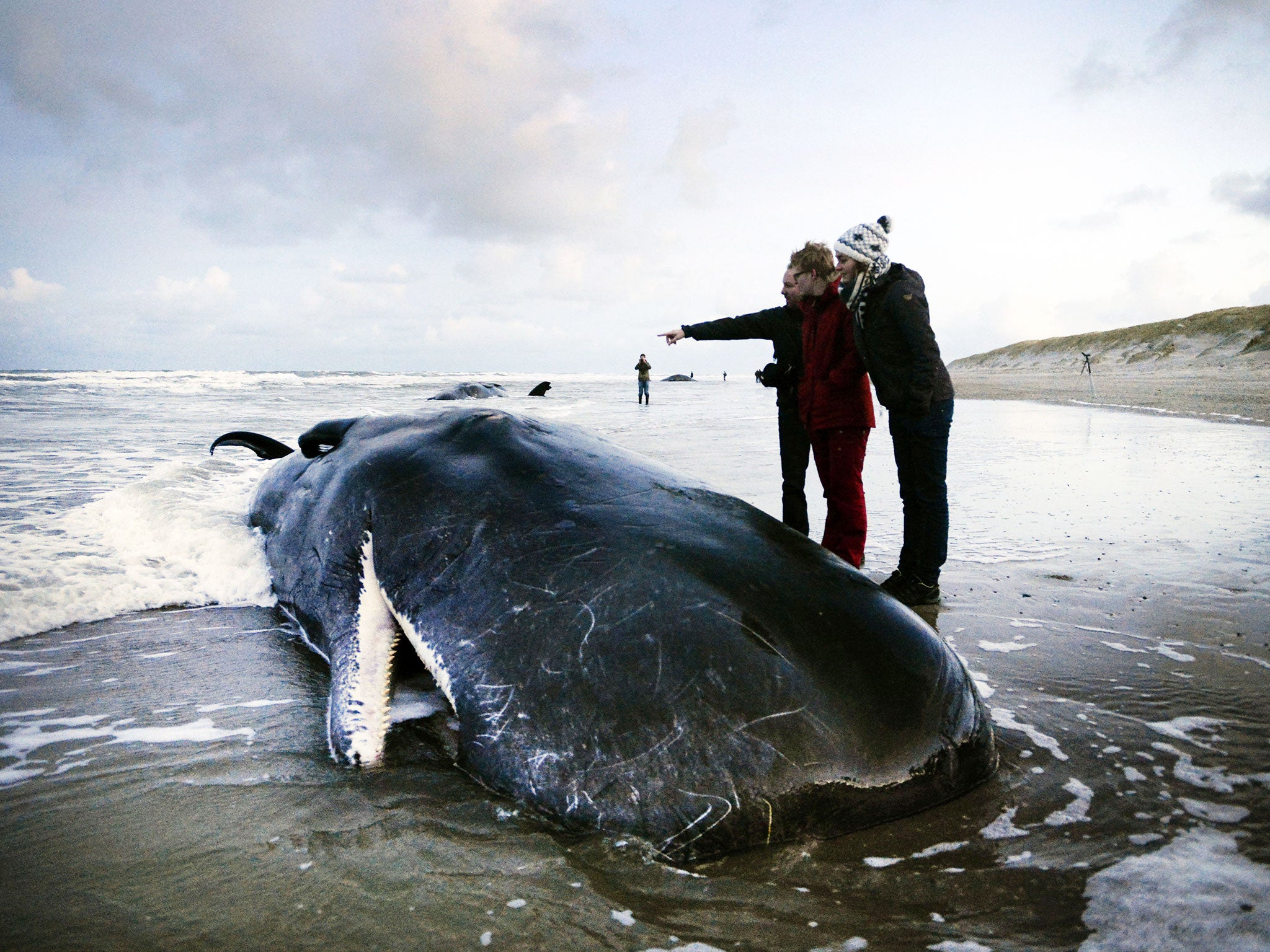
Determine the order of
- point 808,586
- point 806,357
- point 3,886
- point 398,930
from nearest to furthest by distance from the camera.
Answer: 1. point 398,930
2. point 3,886
3. point 808,586
4. point 806,357

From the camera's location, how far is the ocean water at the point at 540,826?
171 cm

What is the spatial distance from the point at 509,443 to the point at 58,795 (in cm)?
171

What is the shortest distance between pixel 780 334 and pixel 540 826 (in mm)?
4318

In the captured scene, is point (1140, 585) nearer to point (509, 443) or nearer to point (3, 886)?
point (509, 443)

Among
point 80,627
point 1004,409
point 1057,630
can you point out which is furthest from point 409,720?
point 1004,409

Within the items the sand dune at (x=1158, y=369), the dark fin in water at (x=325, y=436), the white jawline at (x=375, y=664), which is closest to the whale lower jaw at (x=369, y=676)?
the white jawline at (x=375, y=664)

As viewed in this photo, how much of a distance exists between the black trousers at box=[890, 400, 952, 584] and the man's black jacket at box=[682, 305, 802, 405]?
1322 millimetres

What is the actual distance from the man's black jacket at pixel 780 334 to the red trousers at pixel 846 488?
32.4 inches

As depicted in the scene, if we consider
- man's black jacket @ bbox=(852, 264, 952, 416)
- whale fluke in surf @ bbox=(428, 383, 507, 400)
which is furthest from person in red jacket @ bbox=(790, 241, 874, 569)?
whale fluke in surf @ bbox=(428, 383, 507, 400)

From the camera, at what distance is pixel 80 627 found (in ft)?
12.6

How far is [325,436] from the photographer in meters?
3.58

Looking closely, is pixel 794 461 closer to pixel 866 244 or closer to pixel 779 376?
pixel 779 376

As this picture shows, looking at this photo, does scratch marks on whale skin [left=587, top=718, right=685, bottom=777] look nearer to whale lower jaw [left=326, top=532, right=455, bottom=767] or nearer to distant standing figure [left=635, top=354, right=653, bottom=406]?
whale lower jaw [left=326, top=532, right=455, bottom=767]

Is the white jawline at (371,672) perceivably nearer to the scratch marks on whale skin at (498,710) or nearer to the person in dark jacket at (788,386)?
the scratch marks on whale skin at (498,710)
